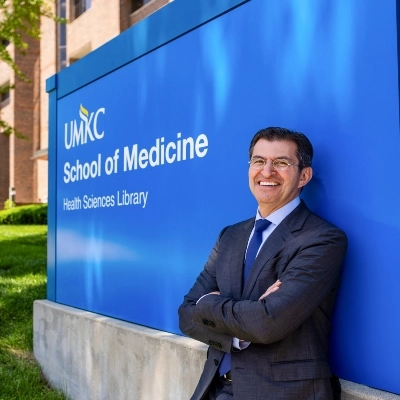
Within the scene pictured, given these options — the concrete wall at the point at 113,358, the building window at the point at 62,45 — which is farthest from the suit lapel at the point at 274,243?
the building window at the point at 62,45

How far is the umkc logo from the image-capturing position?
5316 millimetres

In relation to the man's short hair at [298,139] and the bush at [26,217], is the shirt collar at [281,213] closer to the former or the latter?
the man's short hair at [298,139]

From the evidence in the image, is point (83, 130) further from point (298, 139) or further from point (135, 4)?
point (135, 4)

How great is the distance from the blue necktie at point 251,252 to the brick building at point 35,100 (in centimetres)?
2241

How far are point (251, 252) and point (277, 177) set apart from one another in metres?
0.34

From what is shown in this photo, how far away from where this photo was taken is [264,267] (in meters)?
2.73

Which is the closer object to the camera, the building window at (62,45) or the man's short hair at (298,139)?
the man's short hair at (298,139)

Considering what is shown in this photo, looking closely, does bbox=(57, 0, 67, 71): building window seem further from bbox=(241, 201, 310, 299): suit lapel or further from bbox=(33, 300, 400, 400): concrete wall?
bbox=(241, 201, 310, 299): suit lapel

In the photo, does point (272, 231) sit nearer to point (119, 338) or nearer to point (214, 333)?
point (214, 333)

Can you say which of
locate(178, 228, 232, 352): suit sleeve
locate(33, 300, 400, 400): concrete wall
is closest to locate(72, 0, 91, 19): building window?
locate(33, 300, 400, 400): concrete wall

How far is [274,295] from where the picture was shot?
2.52 m

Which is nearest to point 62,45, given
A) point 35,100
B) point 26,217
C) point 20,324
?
point 35,100

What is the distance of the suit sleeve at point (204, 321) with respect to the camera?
2.75 metres

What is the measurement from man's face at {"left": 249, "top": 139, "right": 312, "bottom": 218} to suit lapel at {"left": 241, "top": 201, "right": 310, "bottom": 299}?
0.10 meters
